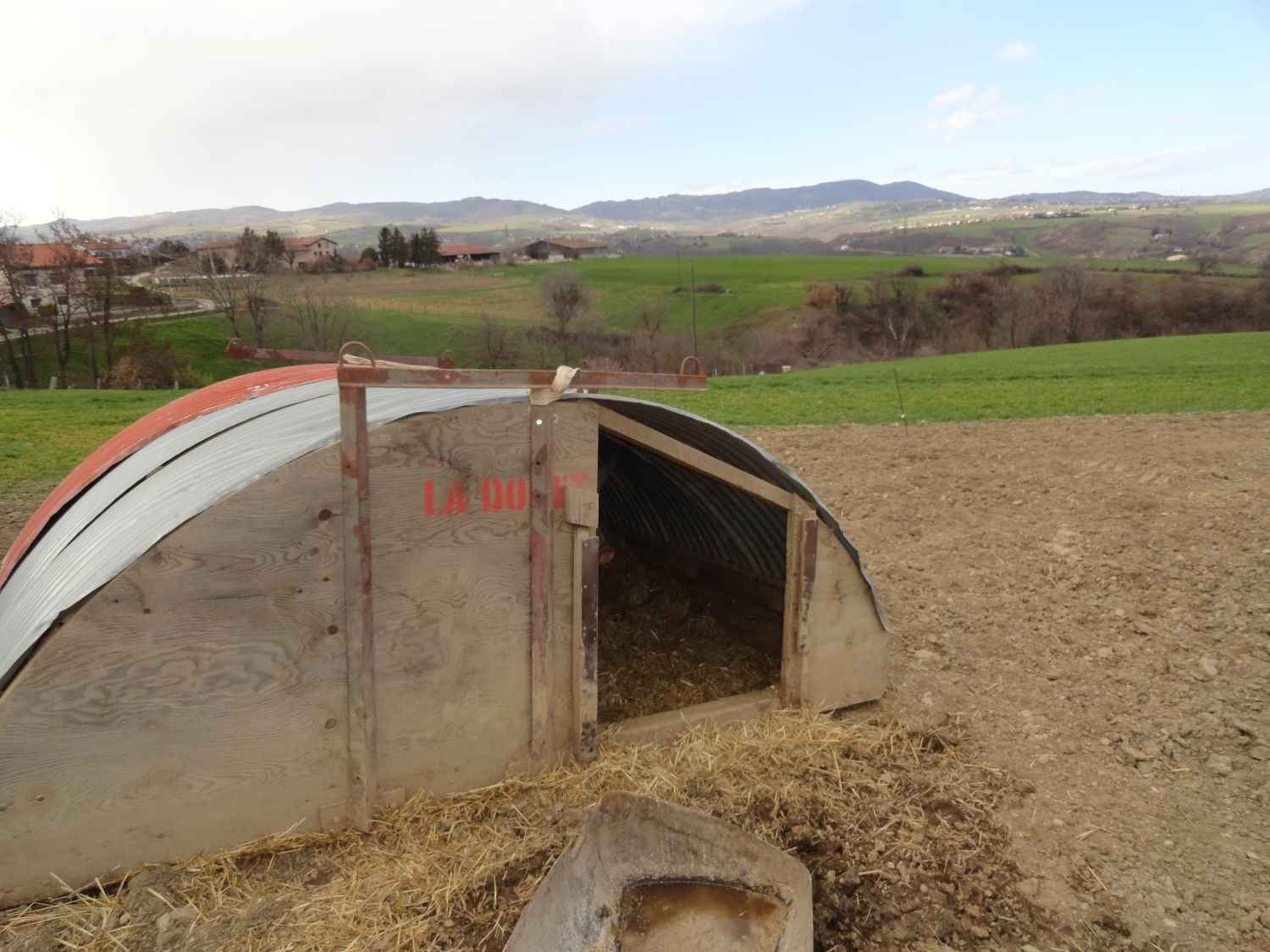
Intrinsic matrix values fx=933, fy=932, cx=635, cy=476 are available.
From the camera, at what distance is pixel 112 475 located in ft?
19.6

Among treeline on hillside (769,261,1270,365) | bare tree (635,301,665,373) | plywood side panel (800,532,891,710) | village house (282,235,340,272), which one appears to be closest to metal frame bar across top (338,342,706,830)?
plywood side panel (800,532,891,710)

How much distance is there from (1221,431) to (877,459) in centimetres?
635

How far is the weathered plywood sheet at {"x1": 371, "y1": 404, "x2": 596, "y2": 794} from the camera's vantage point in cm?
444

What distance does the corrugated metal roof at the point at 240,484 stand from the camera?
4.19m

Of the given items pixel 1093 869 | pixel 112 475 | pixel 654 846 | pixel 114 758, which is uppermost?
pixel 112 475

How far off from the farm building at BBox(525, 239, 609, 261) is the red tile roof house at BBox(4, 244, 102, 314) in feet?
133

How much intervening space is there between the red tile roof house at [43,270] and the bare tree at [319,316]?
28.8ft

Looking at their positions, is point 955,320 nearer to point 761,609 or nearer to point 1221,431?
point 1221,431

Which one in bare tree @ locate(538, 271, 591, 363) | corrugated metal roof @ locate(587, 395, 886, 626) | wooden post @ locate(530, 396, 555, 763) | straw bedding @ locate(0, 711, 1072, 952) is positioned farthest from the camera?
bare tree @ locate(538, 271, 591, 363)

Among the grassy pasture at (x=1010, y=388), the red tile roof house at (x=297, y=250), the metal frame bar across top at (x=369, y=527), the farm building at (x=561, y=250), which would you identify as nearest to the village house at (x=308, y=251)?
the red tile roof house at (x=297, y=250)

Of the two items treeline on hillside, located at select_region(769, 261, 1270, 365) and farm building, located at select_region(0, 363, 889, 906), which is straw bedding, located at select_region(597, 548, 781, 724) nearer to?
farm building, located at select_region(0, 363, 889, 906)

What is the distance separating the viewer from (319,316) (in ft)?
142

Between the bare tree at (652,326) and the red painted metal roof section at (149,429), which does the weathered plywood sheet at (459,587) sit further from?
the bare tree at (652,326)

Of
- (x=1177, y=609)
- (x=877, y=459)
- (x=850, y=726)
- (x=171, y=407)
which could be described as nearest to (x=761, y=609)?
(x=850, y=726)
